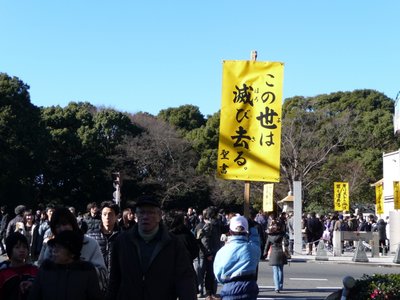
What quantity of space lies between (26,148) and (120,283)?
33718 millimetres

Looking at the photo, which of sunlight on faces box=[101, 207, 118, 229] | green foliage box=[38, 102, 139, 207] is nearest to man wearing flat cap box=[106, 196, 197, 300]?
sunlight on faces box=[101, 207, 118, 229]

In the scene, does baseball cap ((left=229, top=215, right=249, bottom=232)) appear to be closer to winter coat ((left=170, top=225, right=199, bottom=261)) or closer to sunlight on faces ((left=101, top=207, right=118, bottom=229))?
sunlight on faces ((left=101, top=207, right=118, bottom=229))

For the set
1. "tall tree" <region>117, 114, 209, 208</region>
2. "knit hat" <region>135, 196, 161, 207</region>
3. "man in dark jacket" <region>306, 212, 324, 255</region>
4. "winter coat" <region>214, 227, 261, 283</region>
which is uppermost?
"tall tree" <region>117, 114, 209, 208</region>

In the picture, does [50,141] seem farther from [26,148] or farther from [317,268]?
[317,268]

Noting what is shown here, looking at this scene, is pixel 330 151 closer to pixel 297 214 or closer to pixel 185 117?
pixel 185 117

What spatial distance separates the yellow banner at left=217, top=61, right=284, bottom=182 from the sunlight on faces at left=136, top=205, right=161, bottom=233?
4720mm

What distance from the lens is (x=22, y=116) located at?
126 feet

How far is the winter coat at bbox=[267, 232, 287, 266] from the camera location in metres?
13.5

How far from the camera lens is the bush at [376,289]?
739 centimetres

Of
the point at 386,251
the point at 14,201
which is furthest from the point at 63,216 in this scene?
the point at 14,201

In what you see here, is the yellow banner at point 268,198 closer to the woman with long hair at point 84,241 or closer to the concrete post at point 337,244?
the concrete post at point 337,244

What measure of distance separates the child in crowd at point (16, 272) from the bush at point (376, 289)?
3710 mm

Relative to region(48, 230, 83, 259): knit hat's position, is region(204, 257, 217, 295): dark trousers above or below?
below

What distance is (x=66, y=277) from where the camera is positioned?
181 inches
